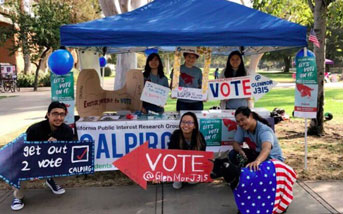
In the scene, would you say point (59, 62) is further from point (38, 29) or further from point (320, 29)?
point (38, 29)

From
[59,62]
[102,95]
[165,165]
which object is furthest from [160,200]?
[102,95]

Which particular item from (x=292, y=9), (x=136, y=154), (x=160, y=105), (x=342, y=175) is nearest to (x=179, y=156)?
(x=136, y=154)

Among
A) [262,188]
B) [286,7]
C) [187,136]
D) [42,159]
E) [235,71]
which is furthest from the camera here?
[286,7]

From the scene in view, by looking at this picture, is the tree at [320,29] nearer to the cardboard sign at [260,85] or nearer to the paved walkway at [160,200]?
the cardboard sign at [260,85]

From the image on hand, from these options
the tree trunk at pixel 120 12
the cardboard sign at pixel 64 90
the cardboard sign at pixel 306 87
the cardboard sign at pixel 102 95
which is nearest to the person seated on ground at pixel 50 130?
the cardboard sign at pixel 64 90

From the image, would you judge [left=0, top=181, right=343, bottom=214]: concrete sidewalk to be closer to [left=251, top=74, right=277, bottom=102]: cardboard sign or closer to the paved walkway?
the paved walkway

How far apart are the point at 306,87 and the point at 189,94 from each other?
67.6 inches

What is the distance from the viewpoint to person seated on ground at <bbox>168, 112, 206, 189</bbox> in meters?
3.98

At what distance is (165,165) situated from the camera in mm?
3727

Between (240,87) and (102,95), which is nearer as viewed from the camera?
(240,87)

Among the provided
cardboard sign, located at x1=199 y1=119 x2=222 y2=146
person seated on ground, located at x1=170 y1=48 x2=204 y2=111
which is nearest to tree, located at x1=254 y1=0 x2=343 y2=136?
person seated on ground, located at x1=170 y1=48 x2=204 y2=111

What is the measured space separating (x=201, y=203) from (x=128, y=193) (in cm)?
98

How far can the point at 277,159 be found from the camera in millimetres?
3648

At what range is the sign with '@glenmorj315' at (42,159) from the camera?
3.46 m
